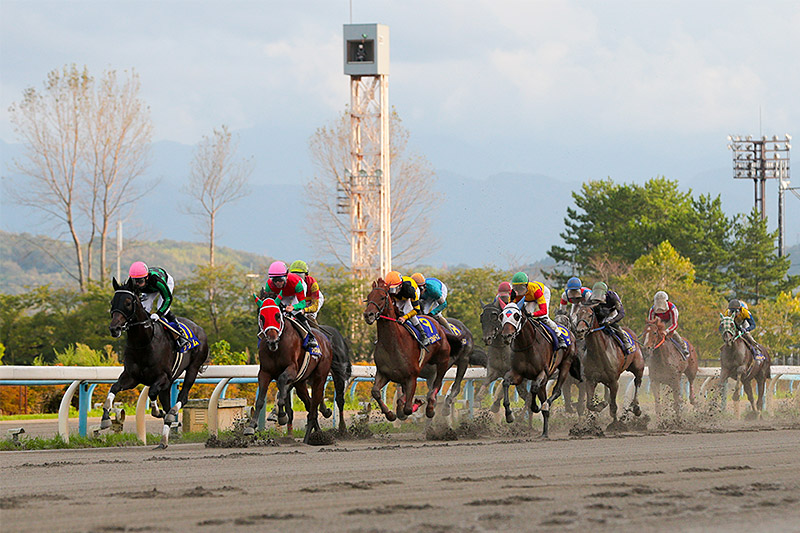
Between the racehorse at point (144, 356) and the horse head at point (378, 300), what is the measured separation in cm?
220

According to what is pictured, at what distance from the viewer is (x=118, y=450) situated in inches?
478

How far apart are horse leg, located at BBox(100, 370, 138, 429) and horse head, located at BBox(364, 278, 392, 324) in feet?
8.94

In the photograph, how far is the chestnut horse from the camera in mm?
12437

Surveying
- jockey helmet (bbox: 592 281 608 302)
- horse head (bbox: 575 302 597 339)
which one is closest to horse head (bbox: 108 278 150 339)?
horse head (bbox: 575 302 597 339)

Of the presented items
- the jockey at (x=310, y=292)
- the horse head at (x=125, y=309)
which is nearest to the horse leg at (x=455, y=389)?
the jockey at (x=310, y=292)

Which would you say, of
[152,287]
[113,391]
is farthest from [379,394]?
[113,391]

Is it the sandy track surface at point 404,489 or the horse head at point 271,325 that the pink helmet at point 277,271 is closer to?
the horse head at point 271,325

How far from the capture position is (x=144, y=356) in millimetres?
12633

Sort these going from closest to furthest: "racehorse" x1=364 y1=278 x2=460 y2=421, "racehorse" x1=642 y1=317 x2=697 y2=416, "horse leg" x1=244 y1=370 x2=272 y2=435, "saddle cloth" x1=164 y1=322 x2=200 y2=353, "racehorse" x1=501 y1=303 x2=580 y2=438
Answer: "horse leg" x1=244 y1=370 x2=272 y2=435 < "saddle cloth" x1=164 y1=322 x2=200 y2=353 < "racehorse" x1=364 y1=278 x2=460 y2=421 < "racehorse" x1=501 y1=303 x2=580 y2=438 < "racehorse" x1=642 y1=317 x2=697 y2=416

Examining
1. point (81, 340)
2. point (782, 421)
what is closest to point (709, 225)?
point (81, 340)

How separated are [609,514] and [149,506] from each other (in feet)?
9.38

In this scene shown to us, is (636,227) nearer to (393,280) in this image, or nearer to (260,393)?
(393,280)

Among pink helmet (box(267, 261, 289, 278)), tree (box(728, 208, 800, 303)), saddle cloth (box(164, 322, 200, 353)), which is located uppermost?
tree (box(728, 208, 800, 303))

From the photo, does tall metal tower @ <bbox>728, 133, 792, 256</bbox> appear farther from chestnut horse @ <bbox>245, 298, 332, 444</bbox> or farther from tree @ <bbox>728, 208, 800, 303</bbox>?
chestnut horse @ <bbox>245, 298, 332, 444</bbox>
